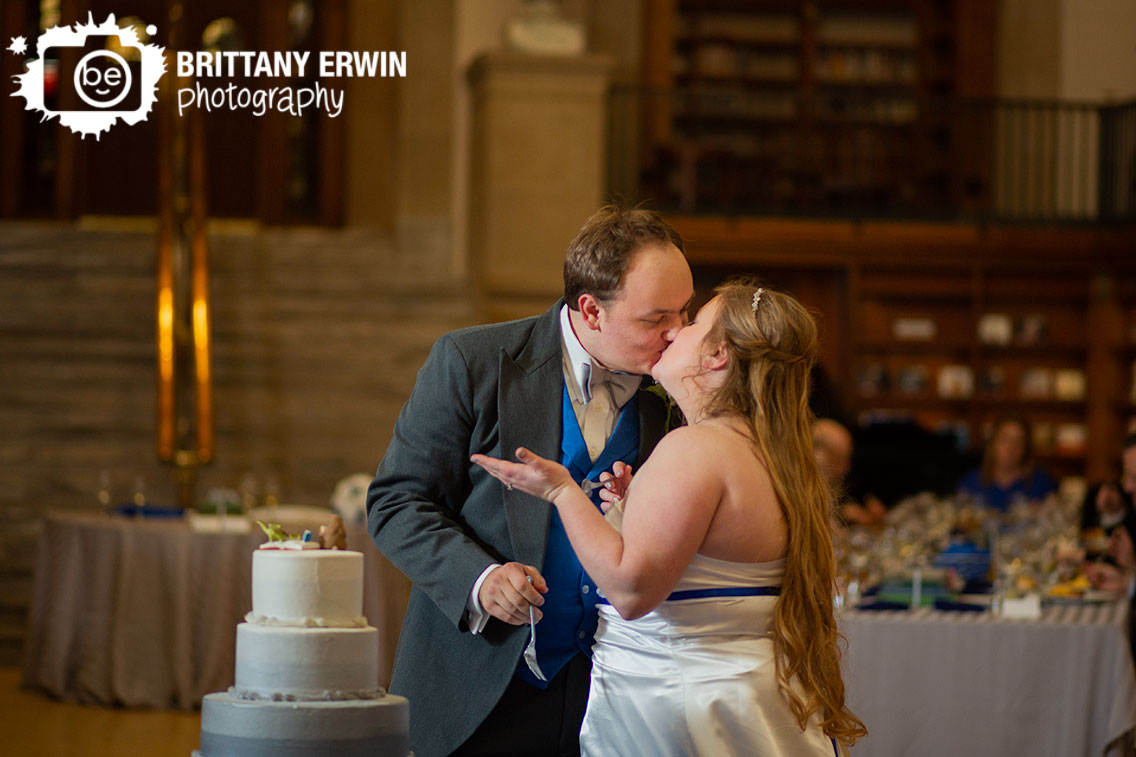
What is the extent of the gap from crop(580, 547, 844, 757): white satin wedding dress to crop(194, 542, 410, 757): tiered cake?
1.22 ft

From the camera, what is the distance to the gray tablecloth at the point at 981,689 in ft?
12.4

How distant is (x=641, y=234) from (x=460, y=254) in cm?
777

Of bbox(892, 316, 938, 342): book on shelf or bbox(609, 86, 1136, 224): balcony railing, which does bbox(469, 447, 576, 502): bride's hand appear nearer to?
bbox(609, 86, 1136, 224): balcony railing

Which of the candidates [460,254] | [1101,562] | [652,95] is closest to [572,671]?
[1101,562]

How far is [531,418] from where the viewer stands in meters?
2.40

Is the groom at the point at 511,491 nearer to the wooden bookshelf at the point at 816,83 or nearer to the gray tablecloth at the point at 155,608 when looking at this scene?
the gray tablecloth at the point at 155,608

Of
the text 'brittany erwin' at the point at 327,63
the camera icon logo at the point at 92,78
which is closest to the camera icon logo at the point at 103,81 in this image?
the camera icon logo at the point at 92,78

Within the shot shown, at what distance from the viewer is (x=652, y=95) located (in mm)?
12867

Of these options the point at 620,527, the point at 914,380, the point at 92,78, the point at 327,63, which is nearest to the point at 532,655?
the point at 620,527

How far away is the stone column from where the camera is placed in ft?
30.0

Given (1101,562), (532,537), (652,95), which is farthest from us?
(652,95)

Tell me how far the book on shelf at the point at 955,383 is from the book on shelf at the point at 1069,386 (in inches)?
29.8

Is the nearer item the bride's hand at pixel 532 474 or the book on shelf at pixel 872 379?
the bride's hand at pixel 532 474

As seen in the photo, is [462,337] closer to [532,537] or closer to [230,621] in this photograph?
[532,537]
